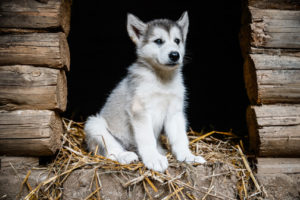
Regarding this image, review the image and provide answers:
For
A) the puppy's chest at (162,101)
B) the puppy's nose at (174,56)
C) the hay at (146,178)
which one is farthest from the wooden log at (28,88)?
the puppy's nose at (174,56)

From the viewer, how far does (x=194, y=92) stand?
5.06 m

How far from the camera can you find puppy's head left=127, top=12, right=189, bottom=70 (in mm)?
2789

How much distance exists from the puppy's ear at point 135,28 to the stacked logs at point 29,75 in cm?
91

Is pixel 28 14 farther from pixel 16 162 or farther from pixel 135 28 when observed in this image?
pixel 16 162

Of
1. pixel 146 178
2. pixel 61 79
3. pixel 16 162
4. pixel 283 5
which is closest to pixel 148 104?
pixel 146 178

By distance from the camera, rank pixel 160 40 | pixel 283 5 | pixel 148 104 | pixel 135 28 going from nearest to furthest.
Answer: pixel 283 5 < pixel 148 104 < pixel 160 40 < pixel 135 28

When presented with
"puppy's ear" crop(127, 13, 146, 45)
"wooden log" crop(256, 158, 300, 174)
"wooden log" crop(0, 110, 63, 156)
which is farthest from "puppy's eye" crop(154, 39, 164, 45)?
"wooden log" crop(256, 158, 300, 174)

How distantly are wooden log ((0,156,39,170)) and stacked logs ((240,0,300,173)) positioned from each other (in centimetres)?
245

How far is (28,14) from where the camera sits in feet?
8.07

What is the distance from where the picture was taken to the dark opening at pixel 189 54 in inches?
181

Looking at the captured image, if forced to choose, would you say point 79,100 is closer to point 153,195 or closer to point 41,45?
point 41,45

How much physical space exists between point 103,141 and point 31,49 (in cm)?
129

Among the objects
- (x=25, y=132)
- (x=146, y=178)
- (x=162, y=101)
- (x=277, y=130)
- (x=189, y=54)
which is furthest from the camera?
(x=189, y=54)

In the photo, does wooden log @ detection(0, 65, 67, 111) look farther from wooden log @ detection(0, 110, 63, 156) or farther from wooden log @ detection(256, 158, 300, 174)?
wooden log @ detection(256, 158, 300, 174)
